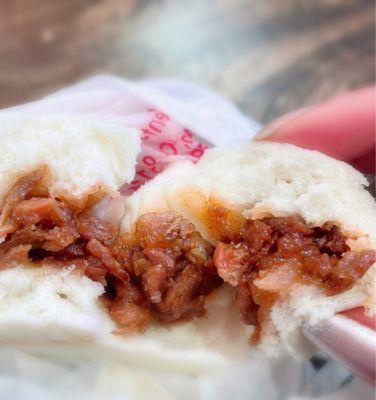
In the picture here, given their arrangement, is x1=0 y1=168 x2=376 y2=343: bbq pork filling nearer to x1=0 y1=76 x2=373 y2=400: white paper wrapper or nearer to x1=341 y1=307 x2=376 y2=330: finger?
x1=341 y1=307 x2=376 y2=330: finger

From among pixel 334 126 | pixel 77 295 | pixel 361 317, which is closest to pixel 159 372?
pixel 77 295

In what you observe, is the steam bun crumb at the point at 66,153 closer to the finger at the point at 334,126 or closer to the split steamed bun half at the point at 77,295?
the split steamed bun half at the point at 77,295

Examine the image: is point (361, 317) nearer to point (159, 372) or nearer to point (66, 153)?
point (159, 372)

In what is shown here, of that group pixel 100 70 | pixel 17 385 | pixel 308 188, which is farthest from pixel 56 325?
pixel 100 70

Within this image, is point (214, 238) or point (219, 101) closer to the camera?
point (214, 238)

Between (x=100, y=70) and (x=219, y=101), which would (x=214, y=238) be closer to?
(x=219, y=101)

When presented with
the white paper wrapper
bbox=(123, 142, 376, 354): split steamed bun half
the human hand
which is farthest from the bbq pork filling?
the human hand
